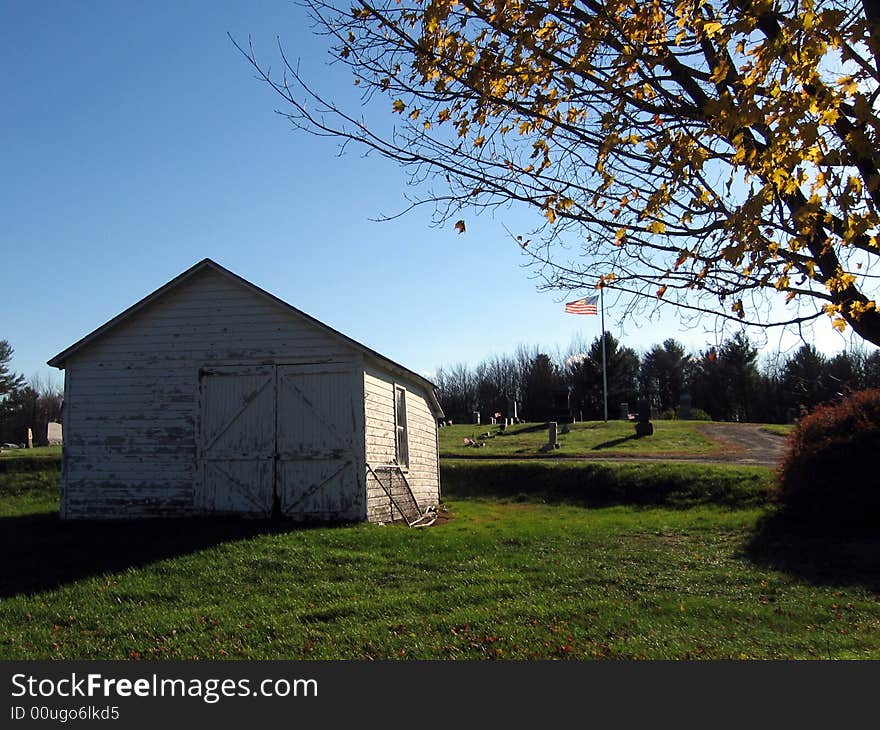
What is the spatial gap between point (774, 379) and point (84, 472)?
51206mm

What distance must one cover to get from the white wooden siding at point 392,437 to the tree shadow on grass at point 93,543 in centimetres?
197

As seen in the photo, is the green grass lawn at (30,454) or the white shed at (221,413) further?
the green grass lawn at (30,454)

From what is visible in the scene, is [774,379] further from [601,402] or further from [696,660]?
[696,660]

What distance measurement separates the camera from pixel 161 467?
15.1 m

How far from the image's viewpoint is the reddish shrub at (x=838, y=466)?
1455 centimetres

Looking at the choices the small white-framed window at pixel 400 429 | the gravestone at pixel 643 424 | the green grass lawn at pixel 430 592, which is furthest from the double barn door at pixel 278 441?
the gravestone at pixel 643 424

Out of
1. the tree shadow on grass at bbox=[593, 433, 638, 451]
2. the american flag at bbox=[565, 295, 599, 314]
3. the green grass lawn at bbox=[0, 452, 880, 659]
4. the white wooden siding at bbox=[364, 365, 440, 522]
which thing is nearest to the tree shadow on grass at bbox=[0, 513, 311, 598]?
the green grass lawn at bbox=[0, 452, 880, 659]

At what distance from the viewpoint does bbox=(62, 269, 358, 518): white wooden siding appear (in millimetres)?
15031

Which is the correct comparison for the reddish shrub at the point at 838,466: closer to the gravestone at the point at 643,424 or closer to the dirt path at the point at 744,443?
the dirt path at the point at 744,443

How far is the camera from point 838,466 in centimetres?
A: 1486

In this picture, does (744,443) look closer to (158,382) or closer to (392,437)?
(392,437)

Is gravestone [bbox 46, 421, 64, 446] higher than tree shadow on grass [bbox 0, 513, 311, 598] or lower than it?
higher

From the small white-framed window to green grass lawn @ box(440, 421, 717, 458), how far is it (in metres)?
13.1

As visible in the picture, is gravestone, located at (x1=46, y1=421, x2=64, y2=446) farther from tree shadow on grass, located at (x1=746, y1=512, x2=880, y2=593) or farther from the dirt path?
tree shadow on grass, located at (x1=746, y1=512, x2=880, y2=593)
